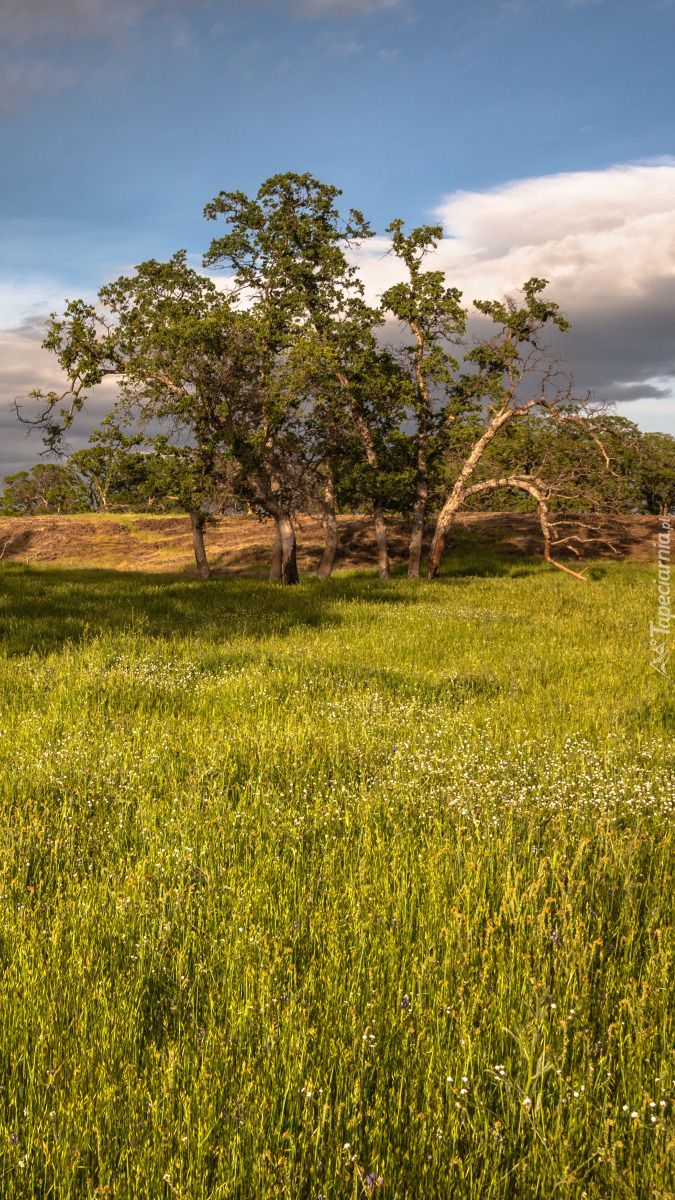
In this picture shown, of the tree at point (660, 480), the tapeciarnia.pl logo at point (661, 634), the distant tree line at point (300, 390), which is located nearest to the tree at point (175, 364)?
the distant tree line at point (300, 390)

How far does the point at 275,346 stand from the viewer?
25.1 m

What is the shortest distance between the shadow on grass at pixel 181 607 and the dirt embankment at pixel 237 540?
12.4 m

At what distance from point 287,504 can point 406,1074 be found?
24.5 meters

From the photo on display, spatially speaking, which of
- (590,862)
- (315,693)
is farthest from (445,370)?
(590,862)

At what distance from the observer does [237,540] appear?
156 ft

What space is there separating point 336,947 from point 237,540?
148ft

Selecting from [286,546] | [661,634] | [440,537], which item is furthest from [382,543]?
[661,634]

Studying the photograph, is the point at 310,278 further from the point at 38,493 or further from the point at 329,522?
the point at 38,493

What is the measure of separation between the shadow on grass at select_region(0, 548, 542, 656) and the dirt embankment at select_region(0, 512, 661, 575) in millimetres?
12434

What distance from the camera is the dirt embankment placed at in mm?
38531

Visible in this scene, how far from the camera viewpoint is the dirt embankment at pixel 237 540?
126ft

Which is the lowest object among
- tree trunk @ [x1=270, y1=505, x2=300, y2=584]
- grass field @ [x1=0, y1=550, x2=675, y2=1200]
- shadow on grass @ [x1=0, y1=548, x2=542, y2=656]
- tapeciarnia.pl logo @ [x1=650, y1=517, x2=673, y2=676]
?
grass field @ [x1=0, y1=550, x2=675, y2=1200]

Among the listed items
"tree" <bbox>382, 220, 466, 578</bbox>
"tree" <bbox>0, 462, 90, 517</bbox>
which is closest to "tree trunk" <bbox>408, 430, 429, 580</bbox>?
"tree" <bbox>382, 220, 466, 578</bbox>

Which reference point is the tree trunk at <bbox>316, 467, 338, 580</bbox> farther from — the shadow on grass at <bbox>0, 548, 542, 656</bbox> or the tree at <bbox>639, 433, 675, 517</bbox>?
the tree at <bbox>639, 433, 675, 517</bbox>
